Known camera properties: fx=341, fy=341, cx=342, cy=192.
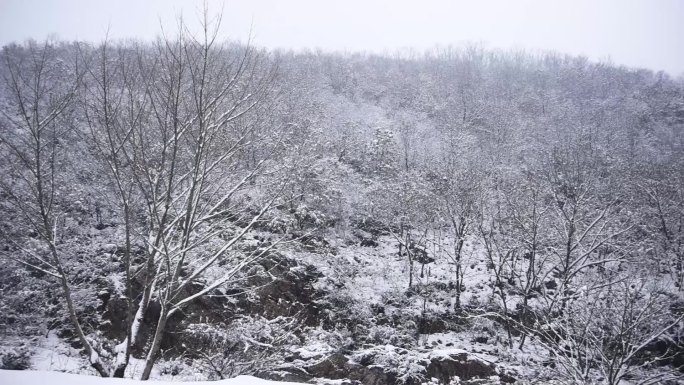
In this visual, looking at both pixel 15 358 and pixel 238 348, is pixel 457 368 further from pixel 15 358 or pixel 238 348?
pixel 15 358

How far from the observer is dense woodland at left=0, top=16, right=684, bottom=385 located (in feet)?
19.3

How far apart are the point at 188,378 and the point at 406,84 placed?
38.8 metres

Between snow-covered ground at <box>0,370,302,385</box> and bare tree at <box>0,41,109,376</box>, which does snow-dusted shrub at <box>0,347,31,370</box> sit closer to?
bare tree at <box>0,41,109,376</box>

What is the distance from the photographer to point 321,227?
1955 centimetres

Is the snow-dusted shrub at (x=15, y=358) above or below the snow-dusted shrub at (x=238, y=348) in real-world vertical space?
below

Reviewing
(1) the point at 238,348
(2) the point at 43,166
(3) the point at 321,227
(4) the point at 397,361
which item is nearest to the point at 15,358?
(1) the point at 238,348

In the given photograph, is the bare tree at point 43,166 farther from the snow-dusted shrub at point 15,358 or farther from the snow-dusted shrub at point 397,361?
the snow-dusted shrub at point 397,361

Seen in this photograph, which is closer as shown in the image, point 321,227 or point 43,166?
point 43,166

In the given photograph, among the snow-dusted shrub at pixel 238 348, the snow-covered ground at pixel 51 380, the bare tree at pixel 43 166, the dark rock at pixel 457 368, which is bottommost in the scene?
the dark rock at pixel 457 368

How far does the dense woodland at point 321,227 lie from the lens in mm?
5891

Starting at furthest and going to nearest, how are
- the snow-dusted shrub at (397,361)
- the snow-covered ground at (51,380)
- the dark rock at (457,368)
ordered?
the dark rock at (457,368), the snow-dusted shrub at (397,361), the snow-covered ground at (51,380)

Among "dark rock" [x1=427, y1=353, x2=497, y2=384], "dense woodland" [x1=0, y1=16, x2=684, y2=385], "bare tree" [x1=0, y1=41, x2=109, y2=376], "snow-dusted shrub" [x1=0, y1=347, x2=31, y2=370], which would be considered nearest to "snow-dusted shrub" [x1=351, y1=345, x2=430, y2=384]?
"dense woodland" [x1=0, y1=16, x2=684, y2=385]

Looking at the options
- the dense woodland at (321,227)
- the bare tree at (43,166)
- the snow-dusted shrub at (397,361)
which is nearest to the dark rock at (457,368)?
the dense woodland at (321,227)

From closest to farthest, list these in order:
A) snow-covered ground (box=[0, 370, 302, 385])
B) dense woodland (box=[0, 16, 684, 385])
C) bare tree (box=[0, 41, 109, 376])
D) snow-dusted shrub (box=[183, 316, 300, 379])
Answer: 1. snow-covered ground (box=[0, 370, 302, 385])
2. bare tree (box=[0, 41, 109, 376])
3. dense woodland (box=[0, 16, 684, 385])
4. snow-dusted shrub (box=[183, 316, 300, 379])
